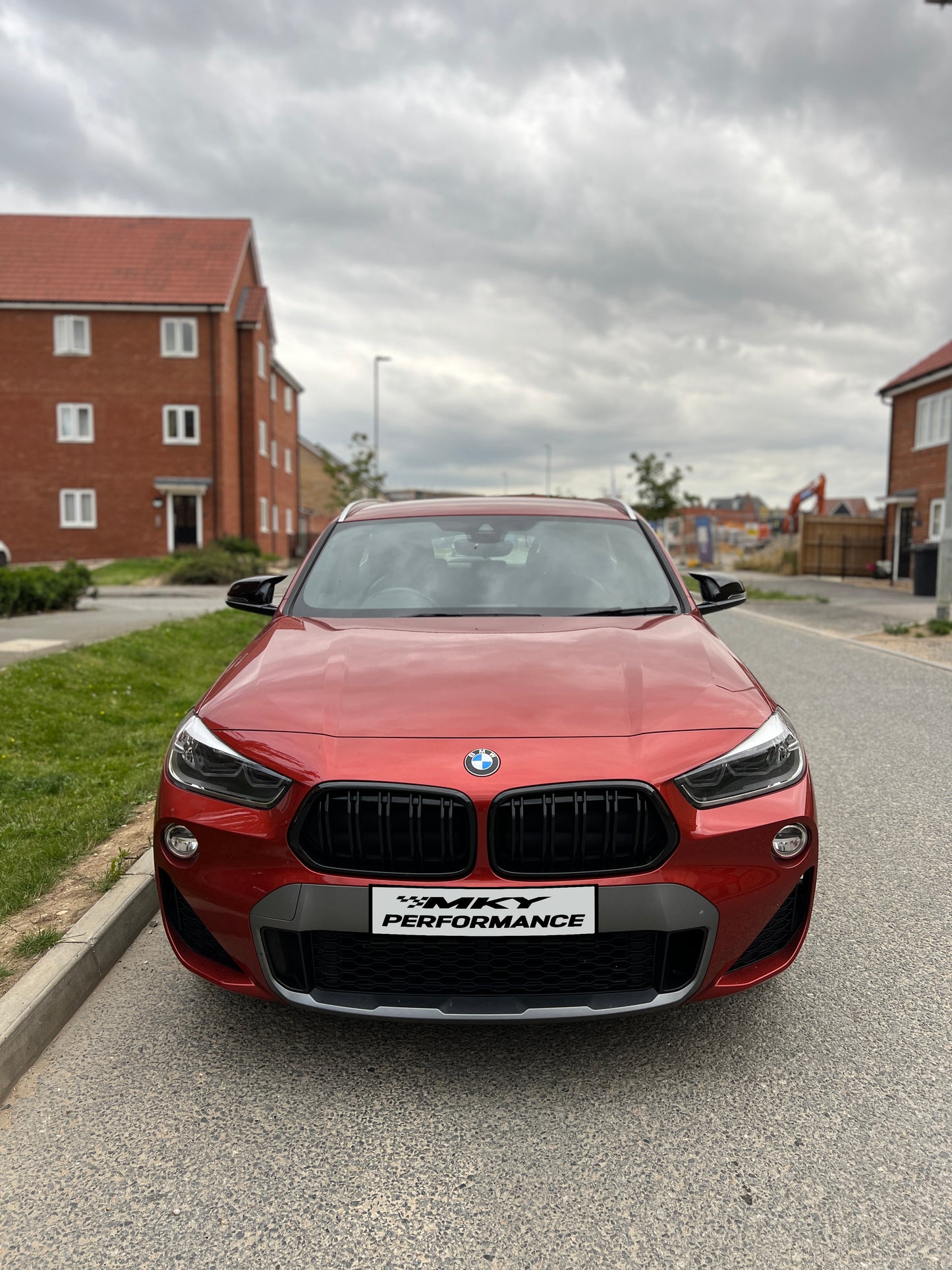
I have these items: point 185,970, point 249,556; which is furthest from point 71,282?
point 185,970

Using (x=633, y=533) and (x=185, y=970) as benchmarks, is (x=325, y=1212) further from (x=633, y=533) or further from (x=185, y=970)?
(x=633, y=533)

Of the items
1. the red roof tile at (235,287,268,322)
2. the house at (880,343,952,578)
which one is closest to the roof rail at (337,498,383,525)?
the house at (880,343,952,578)

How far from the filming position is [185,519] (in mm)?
34594

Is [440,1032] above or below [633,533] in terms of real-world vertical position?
below

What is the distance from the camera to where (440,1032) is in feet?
8.87

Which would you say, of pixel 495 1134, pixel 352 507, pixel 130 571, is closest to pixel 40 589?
pixel 352 507

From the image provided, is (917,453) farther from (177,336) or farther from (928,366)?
(177,336)

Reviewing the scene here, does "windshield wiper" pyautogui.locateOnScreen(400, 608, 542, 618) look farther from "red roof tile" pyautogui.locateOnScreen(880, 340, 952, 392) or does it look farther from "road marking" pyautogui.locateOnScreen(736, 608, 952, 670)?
"red roof tile" pyautogui.locateOnScreen(880, 340, 952, 392)

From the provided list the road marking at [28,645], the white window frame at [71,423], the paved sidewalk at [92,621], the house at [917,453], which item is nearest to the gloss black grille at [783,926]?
the paved sidewalk at [92,621]

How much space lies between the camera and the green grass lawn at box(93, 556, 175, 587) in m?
25.4

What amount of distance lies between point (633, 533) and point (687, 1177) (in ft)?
8.75

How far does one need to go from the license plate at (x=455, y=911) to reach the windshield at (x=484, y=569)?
1329 mm

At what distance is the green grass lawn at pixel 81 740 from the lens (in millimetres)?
3957

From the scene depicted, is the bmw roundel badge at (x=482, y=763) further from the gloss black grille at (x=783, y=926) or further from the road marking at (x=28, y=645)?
the road marking at (x=28, y=645)
